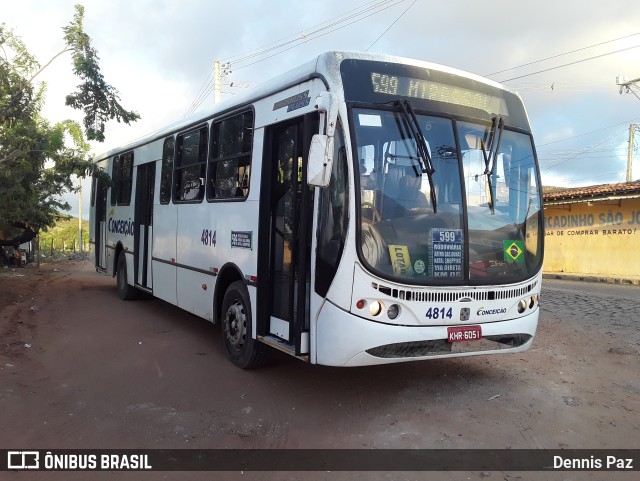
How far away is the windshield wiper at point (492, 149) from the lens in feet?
16.2

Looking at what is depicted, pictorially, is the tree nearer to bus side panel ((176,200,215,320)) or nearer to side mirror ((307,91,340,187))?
bus side panel ((176,200,215,320))

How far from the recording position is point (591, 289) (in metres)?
14.3

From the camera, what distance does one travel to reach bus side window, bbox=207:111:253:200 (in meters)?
5.88

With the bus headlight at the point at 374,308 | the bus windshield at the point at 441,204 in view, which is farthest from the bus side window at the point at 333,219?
the bus headlight at the point at 374,308

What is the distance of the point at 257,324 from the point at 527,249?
9.21ft

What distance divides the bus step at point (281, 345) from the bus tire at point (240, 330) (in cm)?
37

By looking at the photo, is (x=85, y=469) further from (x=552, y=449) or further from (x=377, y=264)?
(x=552, y=449)

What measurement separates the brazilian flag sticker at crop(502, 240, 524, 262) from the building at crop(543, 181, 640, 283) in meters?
12.4

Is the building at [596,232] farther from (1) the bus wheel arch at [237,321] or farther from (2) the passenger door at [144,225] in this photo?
(1) the bus wheel arch at [237,321]

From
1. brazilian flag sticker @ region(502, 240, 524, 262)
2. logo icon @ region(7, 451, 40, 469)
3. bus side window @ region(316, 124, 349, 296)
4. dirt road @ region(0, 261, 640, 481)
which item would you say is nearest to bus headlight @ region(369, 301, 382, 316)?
bus side window @ region(316, 124, 349, 296)

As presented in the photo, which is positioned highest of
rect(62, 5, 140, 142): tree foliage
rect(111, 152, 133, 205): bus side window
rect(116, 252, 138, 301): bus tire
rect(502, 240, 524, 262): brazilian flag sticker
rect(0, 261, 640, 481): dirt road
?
rect(62, 5, 140, 142): tree foliage

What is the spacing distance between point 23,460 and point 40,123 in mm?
9753

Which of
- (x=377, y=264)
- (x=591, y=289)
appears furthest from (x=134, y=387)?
(x=591, y=289)

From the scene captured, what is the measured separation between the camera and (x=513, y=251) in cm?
499
